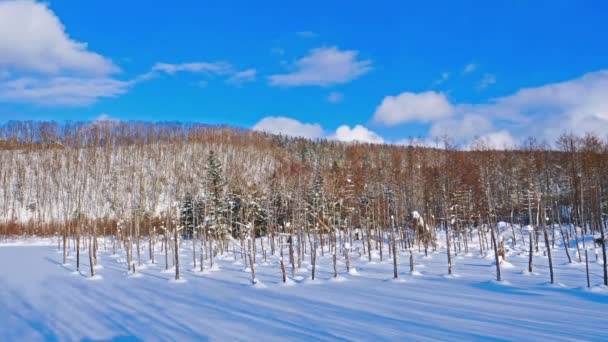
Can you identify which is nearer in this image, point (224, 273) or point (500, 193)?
point (224, 273)

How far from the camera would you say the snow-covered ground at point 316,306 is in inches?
479

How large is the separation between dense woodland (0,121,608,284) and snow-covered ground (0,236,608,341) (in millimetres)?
2778

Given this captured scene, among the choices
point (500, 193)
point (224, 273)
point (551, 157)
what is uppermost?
point (551, 157)

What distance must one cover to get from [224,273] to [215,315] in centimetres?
1337

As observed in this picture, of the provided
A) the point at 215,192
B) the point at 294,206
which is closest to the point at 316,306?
the point at 294,206

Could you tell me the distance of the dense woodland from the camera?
3625 cm

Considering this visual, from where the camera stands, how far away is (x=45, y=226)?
7069 cm

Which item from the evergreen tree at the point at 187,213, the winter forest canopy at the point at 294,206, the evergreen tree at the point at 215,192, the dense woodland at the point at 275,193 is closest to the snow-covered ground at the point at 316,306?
the winter forest canopy at the point at 294,206

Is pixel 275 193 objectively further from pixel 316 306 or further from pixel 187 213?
pixel 316 306

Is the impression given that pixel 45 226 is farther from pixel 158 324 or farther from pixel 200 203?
pixel 158 324

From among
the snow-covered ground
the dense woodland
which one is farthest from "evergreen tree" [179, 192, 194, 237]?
the snow-covered ground

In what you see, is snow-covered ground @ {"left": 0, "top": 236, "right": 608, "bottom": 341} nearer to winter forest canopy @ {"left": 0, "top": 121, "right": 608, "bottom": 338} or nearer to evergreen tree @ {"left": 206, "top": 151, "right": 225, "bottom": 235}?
winter forest canopy @ {"left": 0, "top": 121, "right": 608, "bottom": 338}

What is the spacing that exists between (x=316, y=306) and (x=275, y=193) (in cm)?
3008

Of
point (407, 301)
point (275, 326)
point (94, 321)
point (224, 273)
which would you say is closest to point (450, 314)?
point (407, 301)
